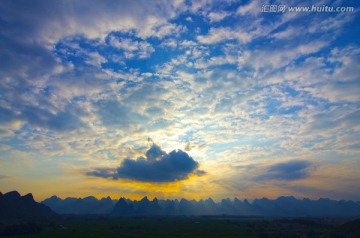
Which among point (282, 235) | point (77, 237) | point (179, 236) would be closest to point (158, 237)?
point (179, 236)

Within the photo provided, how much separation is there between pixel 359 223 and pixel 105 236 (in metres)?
136

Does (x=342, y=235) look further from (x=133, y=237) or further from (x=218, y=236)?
(x=133, y=237)

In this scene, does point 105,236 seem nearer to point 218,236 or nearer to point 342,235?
point 218,236

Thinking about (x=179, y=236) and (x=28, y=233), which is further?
(x=28, y=233)

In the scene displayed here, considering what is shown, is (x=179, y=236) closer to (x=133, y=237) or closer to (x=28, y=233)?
(x=133, y=237)

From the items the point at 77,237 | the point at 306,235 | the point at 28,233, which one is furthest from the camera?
the point at 28,233

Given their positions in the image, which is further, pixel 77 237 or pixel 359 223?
pixel 359 223

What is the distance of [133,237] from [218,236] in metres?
43.6

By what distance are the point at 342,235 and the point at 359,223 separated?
56.8 feet

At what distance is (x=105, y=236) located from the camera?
12769 centimetres

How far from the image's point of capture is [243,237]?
12700cm

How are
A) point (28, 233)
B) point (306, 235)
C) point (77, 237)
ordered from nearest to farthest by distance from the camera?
1. point (77, 237)
2. point (306, 235)
3. point (28, 233)

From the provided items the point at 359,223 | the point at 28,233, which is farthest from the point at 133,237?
the point at 359,223

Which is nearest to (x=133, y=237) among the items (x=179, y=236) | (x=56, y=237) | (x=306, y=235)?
(x=179, y=236)
